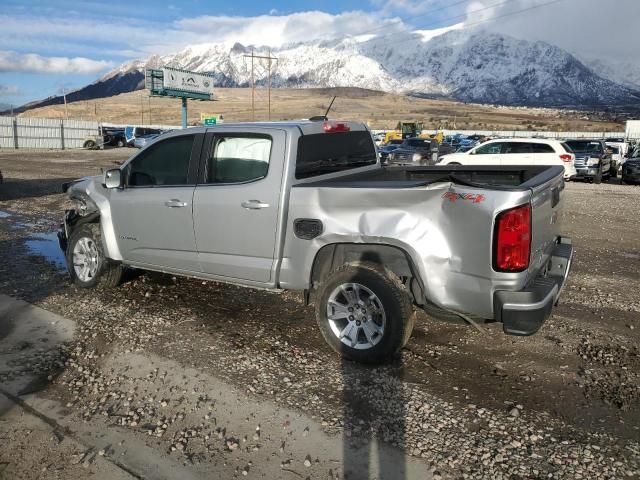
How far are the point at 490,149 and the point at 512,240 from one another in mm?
17851

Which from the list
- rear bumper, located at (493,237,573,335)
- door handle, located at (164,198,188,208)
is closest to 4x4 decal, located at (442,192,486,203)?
rear bumper, located at (493,237,573,335)

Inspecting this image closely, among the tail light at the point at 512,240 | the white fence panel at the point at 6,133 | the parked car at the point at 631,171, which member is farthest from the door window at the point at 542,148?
the white fence panel at the point at 6,133

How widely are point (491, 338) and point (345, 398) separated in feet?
5.59

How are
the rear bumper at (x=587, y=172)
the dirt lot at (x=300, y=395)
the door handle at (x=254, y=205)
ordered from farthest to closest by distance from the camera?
the rear bumper at (x=587, y=172)
the door handle at (x=254, y=205)
the dirt lot at (x=300, y=395)

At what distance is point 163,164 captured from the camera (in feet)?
17.7

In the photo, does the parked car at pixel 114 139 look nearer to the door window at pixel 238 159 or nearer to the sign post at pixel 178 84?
the sign post at pixel 178 84

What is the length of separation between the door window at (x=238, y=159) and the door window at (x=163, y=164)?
0.32 metres

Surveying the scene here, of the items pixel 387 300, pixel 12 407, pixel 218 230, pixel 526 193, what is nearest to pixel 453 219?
pixel 526 193

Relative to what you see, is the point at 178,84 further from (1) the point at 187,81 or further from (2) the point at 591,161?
(2) the point at 591,161

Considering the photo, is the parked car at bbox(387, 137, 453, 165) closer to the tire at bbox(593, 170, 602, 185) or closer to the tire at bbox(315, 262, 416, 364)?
the tire at bbox(593, 170, 602, 185)

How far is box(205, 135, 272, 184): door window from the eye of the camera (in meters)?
4.67

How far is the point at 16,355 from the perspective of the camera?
4.41 m

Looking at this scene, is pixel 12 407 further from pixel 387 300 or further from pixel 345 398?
pixel 387 300

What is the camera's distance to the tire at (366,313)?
4.05 meters
